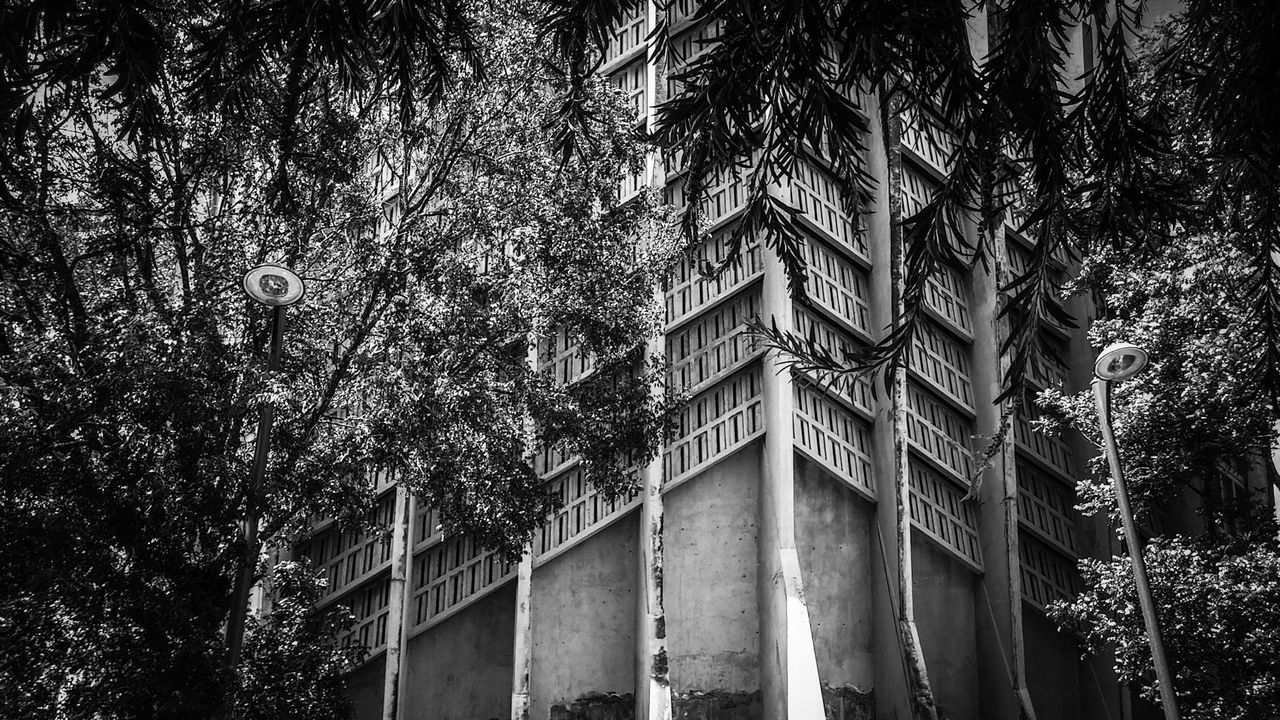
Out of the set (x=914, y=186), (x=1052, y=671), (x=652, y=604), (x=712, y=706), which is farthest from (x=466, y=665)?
(x=914, y=186)

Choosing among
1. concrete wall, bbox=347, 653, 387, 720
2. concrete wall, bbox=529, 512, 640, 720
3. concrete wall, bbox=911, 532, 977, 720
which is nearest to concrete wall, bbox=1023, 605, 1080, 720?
concrete wall, bbox=911, 532, 977, 720

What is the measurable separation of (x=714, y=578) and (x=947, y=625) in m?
4.75

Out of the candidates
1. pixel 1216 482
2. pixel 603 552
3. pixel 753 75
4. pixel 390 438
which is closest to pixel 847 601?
pixel 603 552

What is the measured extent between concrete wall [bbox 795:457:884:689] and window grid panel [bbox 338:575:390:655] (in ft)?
24.9

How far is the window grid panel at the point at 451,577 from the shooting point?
17.6 metres

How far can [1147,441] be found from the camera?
12383 millimetres

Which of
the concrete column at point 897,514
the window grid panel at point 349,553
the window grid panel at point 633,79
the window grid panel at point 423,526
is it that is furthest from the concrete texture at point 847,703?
the window grid panel at point 633,79

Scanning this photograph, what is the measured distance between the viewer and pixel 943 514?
20.0m

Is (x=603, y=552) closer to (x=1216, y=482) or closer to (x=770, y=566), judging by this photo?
(x=770, y=566)

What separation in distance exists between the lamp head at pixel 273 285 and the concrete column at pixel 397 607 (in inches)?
263

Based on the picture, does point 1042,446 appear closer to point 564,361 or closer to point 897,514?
point 897,514

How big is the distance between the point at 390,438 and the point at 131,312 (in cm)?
266

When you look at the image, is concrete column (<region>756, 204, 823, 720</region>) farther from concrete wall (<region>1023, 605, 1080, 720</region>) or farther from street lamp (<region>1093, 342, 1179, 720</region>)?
street lamp (<region>1093, 342, 1179, 720</region>)

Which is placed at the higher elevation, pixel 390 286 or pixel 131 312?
pixel 390 286
